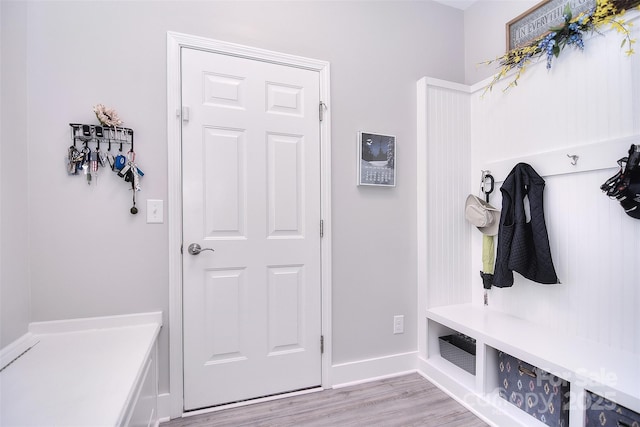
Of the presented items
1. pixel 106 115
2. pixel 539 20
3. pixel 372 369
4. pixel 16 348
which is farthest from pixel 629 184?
pixel 16 348

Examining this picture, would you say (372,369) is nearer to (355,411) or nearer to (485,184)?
(355,411)

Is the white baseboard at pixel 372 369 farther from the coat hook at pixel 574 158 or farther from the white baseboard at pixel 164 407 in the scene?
the coat hook at pixel 574 158

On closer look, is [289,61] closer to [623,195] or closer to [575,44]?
[575,44]

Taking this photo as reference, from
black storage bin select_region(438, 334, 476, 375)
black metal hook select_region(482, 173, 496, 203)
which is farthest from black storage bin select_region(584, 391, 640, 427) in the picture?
black metal hook select_region(482, 173, 496, 203)

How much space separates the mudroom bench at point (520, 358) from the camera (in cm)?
129

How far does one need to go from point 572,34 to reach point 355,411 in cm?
249

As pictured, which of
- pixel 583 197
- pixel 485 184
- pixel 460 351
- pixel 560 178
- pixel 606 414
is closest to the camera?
pixel 606 414

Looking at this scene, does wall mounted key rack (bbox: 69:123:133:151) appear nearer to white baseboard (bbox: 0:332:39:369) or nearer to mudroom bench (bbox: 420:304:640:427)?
white baseboard (bbox: 0:332:39:369)

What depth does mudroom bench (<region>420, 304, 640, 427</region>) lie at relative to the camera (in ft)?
4.22

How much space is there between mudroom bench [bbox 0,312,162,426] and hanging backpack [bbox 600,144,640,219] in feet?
7.16

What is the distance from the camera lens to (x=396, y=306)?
2264 mm

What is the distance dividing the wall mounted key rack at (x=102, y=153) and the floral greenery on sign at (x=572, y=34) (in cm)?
242

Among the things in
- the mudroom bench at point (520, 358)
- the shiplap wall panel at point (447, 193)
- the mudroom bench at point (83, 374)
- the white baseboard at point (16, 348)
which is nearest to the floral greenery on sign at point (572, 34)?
the shiplap wall panel at point (447, 193)

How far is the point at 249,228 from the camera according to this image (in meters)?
1.90
